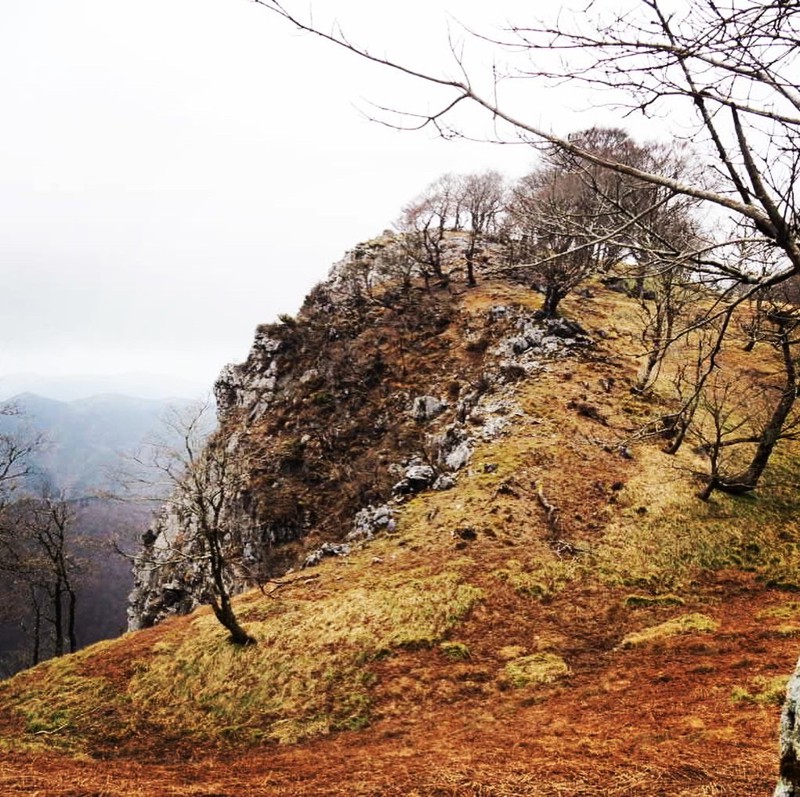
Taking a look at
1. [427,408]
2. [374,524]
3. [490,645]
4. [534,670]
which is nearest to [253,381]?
[427,408]

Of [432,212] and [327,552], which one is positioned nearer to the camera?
[327,552]

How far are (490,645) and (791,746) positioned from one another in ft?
30.5

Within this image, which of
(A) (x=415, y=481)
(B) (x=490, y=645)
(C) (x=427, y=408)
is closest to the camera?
(B) (x=490, y=645)

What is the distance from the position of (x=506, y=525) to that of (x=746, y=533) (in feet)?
23.6

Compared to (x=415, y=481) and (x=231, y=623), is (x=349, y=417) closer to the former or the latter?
(x=415, y=481)

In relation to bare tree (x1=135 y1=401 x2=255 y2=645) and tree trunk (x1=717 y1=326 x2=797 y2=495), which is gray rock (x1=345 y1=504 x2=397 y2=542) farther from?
tree trunk (x1=717 y1=326 x2=797 y2=495)

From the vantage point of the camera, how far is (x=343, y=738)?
9172 millimetres

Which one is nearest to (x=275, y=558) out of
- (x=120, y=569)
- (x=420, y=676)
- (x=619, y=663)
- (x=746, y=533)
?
(x=420, y=676)

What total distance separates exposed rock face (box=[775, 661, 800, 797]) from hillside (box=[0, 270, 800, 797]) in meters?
2.08

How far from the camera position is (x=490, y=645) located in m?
11.4

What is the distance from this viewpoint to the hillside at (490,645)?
6.96 m

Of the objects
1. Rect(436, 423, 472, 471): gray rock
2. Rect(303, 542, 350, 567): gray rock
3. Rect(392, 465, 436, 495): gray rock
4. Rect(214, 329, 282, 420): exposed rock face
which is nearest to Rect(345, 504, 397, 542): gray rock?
Rect(303, 542, 350, 567): gray rock

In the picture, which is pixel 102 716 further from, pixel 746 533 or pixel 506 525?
pixel 746 533

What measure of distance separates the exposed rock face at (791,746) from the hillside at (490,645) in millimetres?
2084
